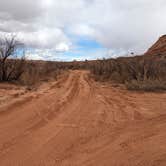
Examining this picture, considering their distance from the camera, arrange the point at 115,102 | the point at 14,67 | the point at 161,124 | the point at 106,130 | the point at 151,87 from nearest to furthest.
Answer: the point at 106,130 → the point at 161,124 → the point at 115,102 → the point at 151,87 → the point at 14,67

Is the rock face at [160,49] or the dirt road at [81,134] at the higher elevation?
the rock face at [160,49]

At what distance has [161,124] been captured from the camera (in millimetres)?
9414

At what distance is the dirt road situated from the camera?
20.2 feet

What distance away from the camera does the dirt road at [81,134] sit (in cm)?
616

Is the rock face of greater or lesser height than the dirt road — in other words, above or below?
above

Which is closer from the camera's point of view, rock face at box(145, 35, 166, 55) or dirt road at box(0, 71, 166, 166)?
dirt road at box(0, 71, 166, 166)

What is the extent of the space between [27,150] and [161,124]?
185 inches

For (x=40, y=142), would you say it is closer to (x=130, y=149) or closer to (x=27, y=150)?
(x=27, y=150)

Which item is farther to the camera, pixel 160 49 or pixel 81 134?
pixel 160 49

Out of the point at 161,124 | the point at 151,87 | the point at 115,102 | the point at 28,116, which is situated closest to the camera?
the point at 161,124

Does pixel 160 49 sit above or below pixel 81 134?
above

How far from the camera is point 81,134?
26.7 ft

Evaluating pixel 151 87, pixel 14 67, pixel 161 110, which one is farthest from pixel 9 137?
pixel 14 67

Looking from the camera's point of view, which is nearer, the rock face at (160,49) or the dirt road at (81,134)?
the dirt road at (81,134)
